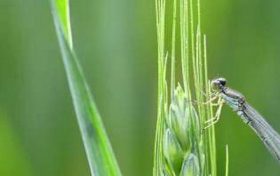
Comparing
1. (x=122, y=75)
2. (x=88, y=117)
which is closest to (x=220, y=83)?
(x=122, y=75)

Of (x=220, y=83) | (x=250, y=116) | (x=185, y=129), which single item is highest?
(x=185, y=129)

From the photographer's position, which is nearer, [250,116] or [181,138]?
[181,138]

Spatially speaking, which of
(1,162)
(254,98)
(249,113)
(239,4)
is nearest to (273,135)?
(249,113)

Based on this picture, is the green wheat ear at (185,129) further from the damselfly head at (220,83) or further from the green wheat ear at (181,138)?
the damselfly head at (220,83)

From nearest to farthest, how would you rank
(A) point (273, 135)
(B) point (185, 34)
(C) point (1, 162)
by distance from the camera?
(B) point (185, 34) → (A) point (273, 135) → (C) point (1, 162)

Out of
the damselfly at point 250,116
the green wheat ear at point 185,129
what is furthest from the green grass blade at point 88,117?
the damselfly at point 250,116

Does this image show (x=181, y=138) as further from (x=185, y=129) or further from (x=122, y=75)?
(x=122, y=75)

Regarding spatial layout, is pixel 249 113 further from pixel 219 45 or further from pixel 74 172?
pixel 74 172

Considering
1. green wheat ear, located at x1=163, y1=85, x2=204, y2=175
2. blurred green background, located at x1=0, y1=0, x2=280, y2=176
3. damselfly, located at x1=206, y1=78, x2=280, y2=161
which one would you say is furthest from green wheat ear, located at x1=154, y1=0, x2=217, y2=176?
blurred green background, located at x1=0, y1=0, x2=280, y2=176

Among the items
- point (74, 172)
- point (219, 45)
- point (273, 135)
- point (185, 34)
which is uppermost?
point (185, 34)
